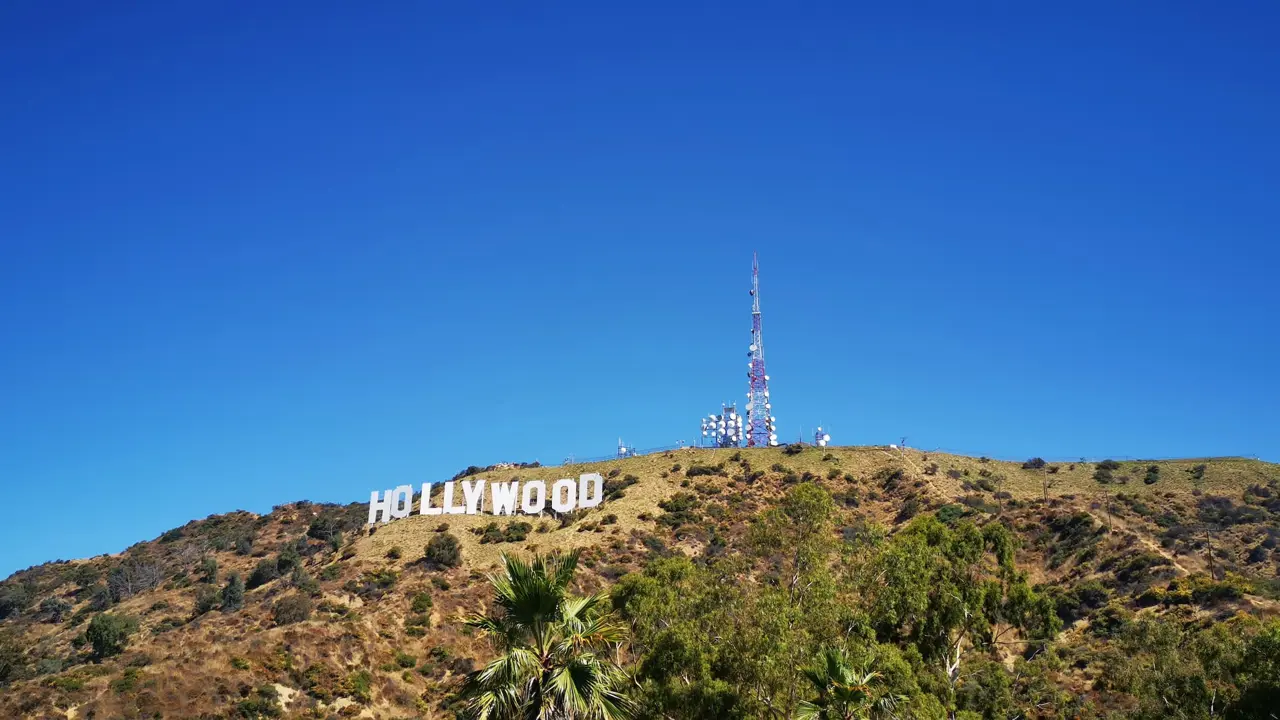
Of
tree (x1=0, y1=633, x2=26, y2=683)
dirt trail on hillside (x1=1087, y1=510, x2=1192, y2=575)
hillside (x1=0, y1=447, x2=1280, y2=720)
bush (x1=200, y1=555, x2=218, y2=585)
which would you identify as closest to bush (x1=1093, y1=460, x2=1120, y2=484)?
hillside (x1=0, y1=447, x2=1280, y2=720)

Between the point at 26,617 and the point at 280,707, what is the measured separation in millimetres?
52141

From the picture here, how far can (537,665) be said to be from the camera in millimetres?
22844

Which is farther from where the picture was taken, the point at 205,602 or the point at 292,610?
the point at 205,602

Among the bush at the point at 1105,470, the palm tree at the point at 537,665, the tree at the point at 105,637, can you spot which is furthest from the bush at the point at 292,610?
the bush at the point at 1105,470

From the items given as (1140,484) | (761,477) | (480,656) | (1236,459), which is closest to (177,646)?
(480,656)

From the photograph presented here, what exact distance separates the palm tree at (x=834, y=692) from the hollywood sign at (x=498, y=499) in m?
71.8

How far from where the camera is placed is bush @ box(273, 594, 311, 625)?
236 ft

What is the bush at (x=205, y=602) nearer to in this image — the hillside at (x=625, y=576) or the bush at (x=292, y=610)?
the hillside at (x=625, y=576)

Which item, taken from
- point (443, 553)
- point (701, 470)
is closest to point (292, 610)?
point (443, 553)

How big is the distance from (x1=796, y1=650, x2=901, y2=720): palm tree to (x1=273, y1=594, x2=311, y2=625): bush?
5142cm

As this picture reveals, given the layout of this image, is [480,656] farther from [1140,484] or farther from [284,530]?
[1140,484]

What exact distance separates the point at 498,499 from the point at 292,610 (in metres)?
29.8

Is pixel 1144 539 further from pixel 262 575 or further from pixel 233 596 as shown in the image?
pixel 262 575

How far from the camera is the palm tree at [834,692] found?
2734cm
